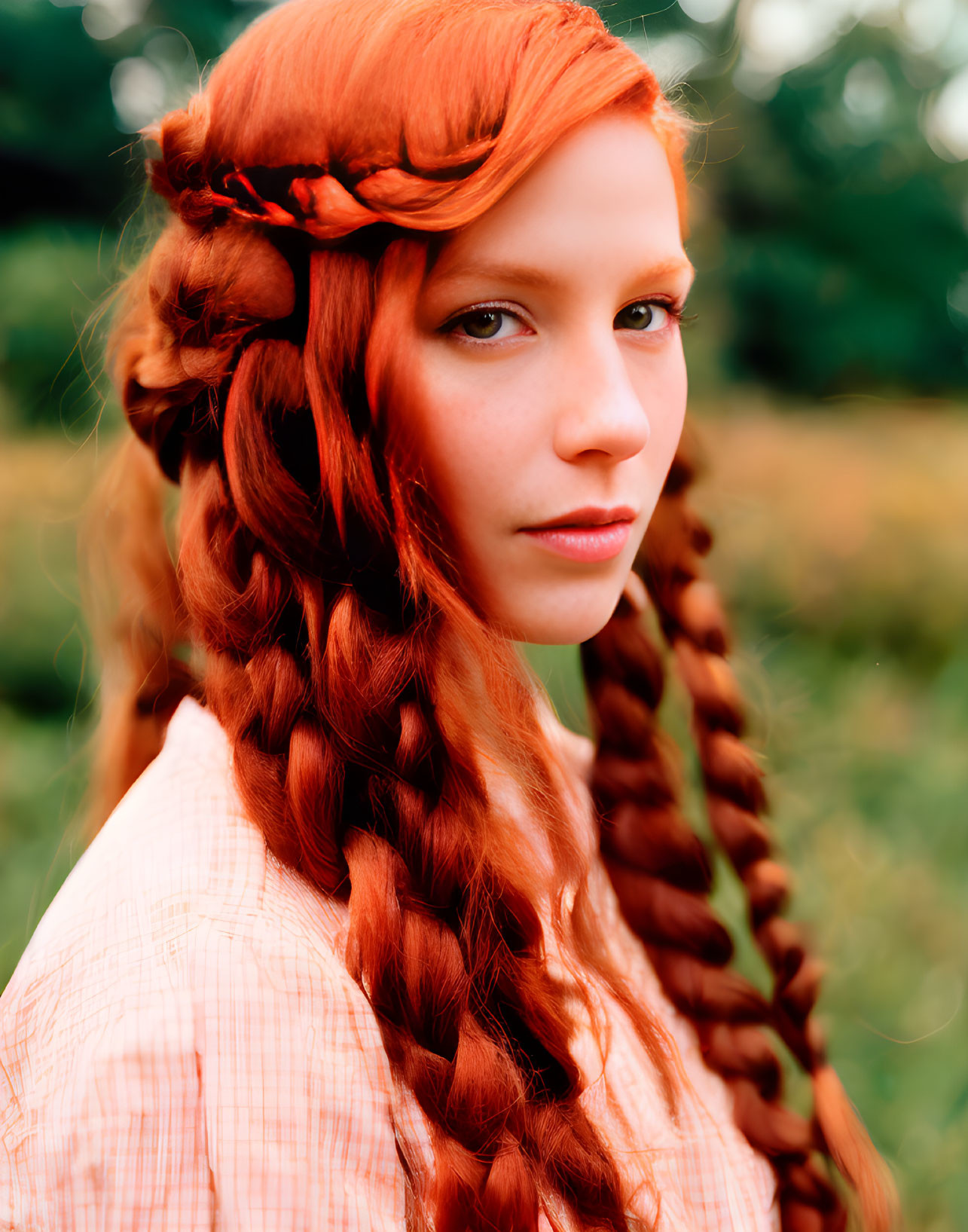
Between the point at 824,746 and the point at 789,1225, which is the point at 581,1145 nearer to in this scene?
the point at 789,1225

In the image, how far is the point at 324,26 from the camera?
67 centimetres

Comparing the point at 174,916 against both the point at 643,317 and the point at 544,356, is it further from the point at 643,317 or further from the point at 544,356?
the point at 643,317

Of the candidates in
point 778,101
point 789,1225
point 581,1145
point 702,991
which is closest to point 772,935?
point 702,991

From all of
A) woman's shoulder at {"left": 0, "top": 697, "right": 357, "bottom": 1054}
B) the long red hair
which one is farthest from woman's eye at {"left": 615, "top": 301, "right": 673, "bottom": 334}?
woman's shoulder at {"left": 0, "top": 697, "right": 357, "bottom": 1054}

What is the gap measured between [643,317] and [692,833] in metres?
0.54

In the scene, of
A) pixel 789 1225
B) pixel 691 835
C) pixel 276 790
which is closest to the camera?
pixel 276 790

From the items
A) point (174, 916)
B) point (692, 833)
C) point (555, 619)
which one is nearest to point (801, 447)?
point (692, 833)

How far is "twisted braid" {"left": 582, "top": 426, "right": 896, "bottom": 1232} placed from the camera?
3.25ft

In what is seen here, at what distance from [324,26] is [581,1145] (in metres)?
0.77

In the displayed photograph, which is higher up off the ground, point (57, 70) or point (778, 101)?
point (778, 101)

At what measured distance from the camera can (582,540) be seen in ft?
2.47

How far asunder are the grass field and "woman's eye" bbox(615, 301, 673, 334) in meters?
0.33

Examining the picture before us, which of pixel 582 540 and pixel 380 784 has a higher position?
pixel 582 540

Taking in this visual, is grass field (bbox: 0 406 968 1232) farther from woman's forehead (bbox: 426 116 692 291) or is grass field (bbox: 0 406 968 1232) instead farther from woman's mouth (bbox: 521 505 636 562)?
woman's forehead (bbox: 426 116 692 291)
